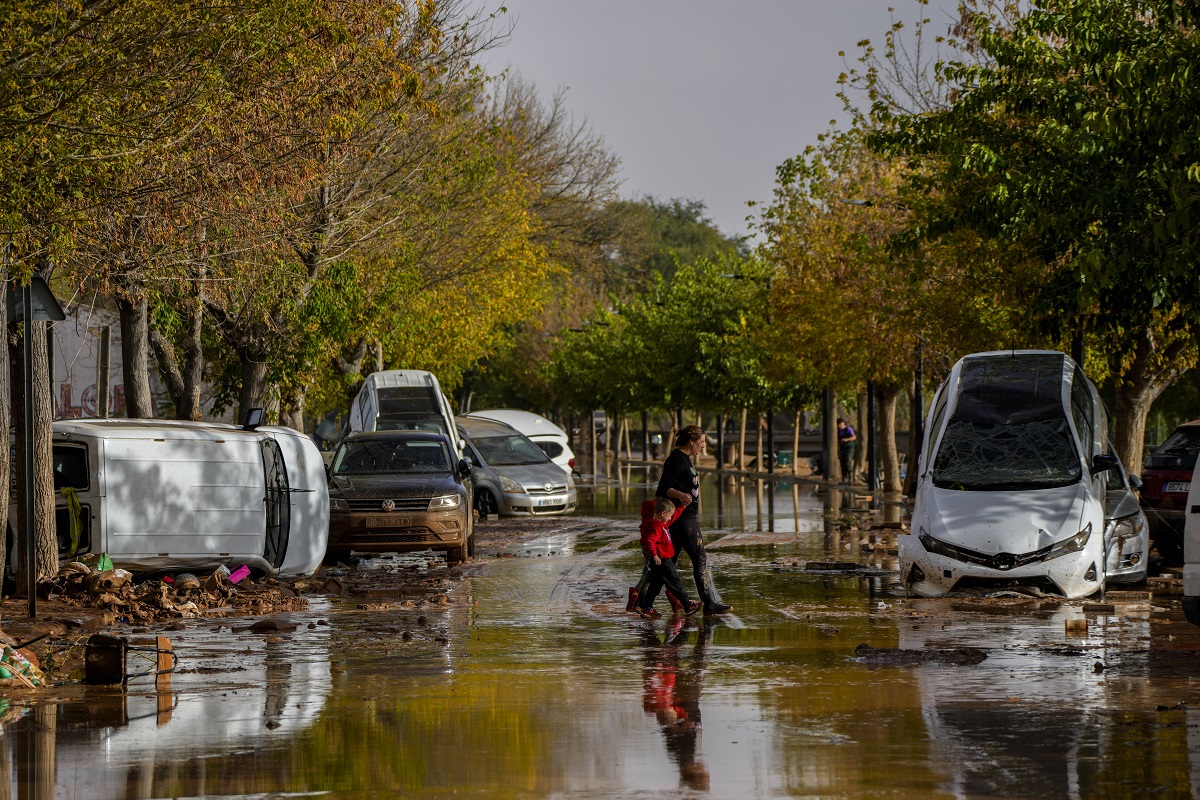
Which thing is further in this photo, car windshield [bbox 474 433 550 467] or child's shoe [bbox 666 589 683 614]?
car windshield [bbox 474 433 550 467]

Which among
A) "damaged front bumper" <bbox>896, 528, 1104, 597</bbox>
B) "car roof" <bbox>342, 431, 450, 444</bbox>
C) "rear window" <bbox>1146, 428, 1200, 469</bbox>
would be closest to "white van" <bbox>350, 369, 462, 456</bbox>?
"car roof" <bbox>342, 431, 450, 444</bbox>

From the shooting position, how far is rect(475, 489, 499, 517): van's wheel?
30594 millimetres

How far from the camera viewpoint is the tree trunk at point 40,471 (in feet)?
47.4

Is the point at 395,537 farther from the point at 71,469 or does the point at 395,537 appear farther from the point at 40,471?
the point at 40,471

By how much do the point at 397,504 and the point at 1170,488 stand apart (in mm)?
9589

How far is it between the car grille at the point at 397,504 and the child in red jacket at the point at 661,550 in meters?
6.43

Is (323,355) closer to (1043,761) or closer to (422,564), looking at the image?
(422,564)

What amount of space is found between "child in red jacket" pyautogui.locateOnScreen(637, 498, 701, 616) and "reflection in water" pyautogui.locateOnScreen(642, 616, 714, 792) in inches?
12.7

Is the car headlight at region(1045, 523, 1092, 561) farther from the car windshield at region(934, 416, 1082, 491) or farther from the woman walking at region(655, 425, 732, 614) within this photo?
the woman walking at region(655, 425, 732, 614)

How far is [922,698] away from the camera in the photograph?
31.1 ft

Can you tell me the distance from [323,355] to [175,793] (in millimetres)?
20403

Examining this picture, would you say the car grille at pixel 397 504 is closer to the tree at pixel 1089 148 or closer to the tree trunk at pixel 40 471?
the tree trunk at pixel 40 471

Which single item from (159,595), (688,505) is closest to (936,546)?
(688,505)

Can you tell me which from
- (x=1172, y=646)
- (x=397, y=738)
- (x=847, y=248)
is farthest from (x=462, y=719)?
(x=847, y=248)
